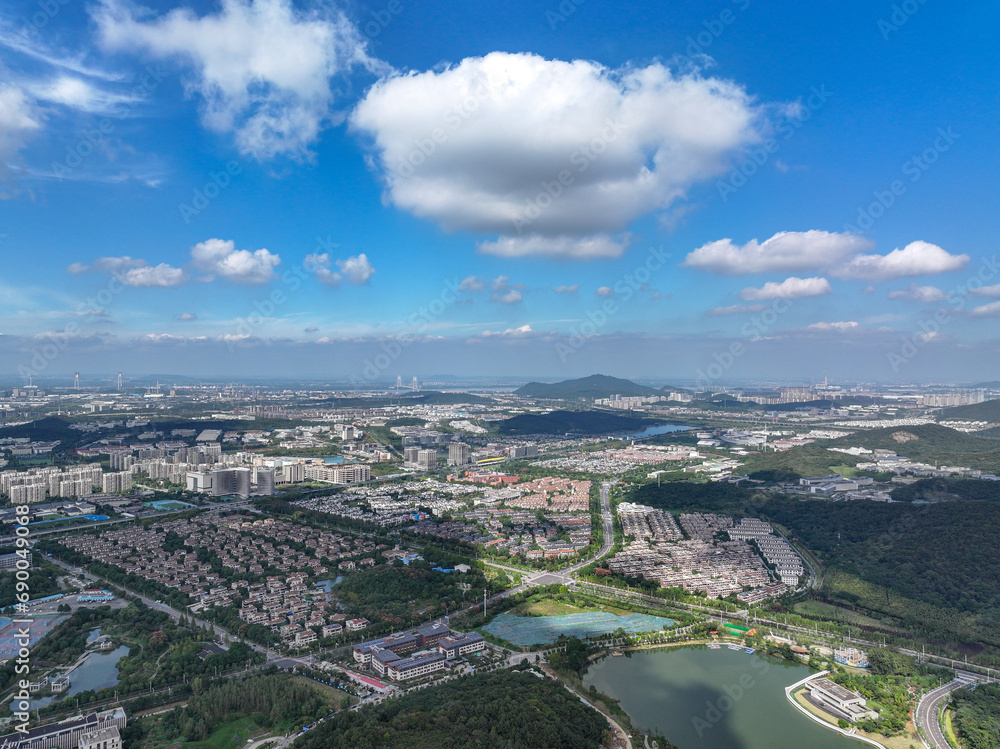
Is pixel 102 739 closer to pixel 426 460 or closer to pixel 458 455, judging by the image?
pixel 426 460

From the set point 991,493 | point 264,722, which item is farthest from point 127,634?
point 991,493

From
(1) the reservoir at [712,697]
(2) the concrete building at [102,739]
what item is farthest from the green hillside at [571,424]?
(2) the concrete building at [102,739]

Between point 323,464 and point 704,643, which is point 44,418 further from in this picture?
point 704,643

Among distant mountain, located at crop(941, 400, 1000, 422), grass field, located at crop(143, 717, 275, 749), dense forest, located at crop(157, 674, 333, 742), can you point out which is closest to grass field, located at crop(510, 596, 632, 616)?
dense forest, located at crop(157, 674, 333, 742)

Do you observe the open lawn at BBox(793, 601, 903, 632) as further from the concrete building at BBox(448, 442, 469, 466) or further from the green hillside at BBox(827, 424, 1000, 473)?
the concrete building at BBox(448, 442, 469, 466)

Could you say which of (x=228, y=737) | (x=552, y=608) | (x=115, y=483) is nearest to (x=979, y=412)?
(x=552, y=608)

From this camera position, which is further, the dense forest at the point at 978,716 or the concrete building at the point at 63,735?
the dense forest at the point at 978,716

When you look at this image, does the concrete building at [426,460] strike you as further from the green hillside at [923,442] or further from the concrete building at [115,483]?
the green hillside at [923,442]
